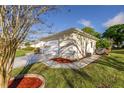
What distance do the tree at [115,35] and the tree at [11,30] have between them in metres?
5.05

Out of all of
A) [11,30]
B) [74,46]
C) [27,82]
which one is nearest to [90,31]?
[74,46]

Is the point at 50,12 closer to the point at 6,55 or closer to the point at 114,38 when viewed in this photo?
the point at 6,55

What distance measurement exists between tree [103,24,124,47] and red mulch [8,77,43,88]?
12.0ft

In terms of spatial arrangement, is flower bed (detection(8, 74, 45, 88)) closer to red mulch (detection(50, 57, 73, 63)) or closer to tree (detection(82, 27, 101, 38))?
red mulch (detection(50, 57, 73, 63))

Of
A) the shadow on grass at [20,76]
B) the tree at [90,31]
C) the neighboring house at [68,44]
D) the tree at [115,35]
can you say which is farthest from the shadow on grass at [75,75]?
the tree at [90,31]

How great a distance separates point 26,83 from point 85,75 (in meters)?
1.65

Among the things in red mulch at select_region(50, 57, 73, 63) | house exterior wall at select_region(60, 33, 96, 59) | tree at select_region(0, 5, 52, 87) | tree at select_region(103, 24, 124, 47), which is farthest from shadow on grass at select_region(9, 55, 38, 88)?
tree at select_region(103, 24, 124, 47)

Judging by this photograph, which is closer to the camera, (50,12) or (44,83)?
(50,12)

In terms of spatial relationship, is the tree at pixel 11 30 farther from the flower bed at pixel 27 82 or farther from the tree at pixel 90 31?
the tree at pixel 90 31

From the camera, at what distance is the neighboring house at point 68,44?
342 inches

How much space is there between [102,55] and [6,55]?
6.74 m

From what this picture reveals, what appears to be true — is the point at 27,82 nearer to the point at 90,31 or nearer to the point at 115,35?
the point at 115,35

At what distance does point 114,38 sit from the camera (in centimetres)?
833
